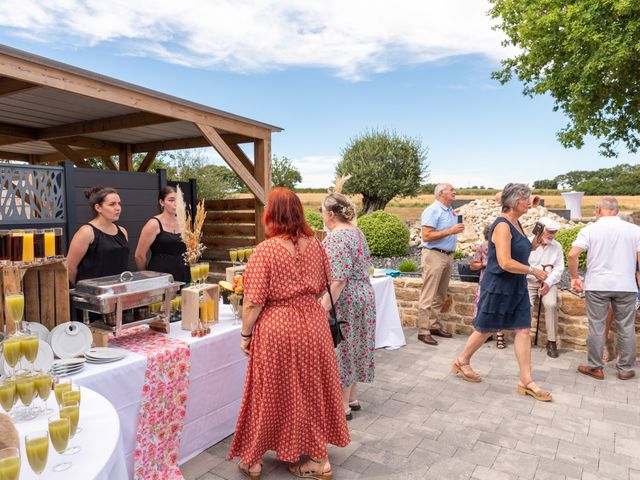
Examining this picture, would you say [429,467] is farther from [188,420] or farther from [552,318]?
[552,318]

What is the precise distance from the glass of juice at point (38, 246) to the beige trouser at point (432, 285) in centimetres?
420

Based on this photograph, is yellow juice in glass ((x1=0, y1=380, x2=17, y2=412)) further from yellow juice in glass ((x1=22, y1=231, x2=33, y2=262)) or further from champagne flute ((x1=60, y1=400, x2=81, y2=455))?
yellow juice in glass ((x1=22, y1=231, x2=33, y2=262))

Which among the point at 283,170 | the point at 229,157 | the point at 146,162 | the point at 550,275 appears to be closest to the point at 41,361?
the point at 550,275

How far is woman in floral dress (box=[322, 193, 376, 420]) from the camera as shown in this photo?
326 cm

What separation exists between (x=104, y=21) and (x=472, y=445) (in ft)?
32.1

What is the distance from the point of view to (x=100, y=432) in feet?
5.61

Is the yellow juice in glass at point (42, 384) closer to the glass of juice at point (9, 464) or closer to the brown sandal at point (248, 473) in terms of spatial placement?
the glass of juice at point (9, 464)

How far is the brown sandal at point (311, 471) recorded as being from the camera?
2773mm

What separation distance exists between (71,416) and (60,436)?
11 cm

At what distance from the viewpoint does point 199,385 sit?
9.67 ft

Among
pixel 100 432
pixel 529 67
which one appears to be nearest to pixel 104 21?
pixel 100 432

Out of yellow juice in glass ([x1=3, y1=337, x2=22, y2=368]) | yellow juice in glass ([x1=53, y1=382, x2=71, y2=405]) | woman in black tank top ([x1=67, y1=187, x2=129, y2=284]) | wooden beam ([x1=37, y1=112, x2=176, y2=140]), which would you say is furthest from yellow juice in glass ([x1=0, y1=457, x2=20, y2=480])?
wooden beam ([x1=37, y1=112, x2=176, y2=140])

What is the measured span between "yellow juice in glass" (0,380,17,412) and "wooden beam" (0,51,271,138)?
3.29 meters

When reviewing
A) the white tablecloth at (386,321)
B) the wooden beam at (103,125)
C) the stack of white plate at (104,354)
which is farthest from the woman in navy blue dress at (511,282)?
the wooden beam at (103,125)
